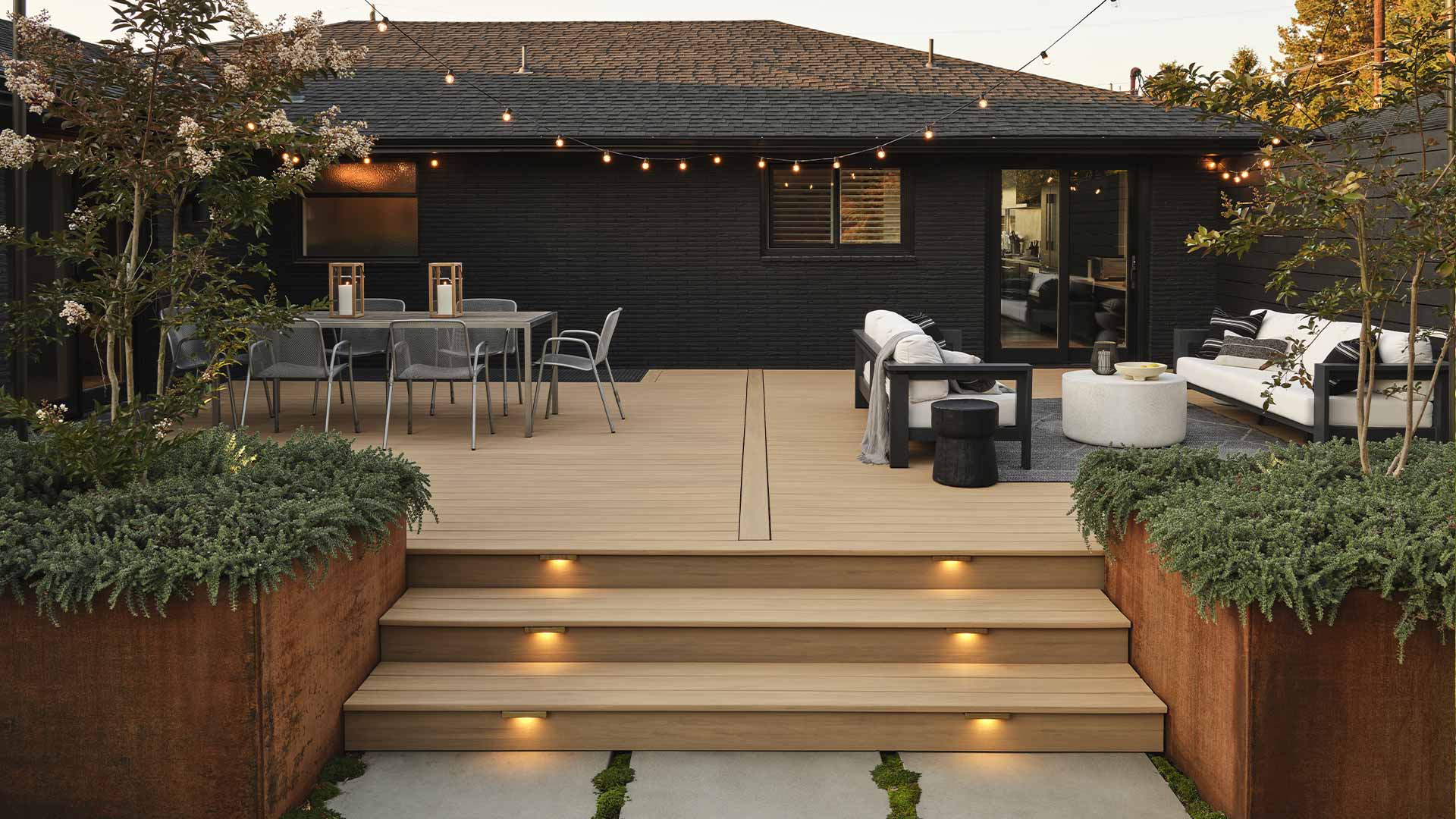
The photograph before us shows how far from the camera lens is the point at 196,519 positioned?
3.97m

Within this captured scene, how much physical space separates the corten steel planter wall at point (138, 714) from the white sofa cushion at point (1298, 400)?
5.37 m

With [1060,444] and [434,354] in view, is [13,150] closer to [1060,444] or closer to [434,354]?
[434,354]

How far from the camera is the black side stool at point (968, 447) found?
647cm

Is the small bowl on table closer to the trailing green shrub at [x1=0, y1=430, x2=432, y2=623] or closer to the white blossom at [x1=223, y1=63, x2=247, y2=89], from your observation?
the trailing green shrub at [x1=0, y1=430, x2=432, y2=623]

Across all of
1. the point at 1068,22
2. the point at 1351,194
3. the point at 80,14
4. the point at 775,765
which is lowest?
the point at 775,765

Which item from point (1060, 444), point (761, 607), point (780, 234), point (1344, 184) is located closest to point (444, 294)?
point (1060, 444)

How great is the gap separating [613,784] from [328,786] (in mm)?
888

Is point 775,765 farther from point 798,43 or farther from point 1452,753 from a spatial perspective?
point 798,43

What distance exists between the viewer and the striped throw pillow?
9562mm

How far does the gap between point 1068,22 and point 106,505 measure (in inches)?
741

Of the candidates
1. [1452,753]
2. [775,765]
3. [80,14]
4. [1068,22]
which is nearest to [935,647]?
[775,765]

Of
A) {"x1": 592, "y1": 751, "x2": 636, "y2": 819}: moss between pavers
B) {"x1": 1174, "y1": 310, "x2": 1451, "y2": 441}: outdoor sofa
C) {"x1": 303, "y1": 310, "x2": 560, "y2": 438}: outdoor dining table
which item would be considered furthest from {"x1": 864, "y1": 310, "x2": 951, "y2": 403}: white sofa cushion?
{"x1": 592, "y1": 751, "x2": 636, "y2": 819}: moss between pavers

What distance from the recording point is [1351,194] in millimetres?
3867

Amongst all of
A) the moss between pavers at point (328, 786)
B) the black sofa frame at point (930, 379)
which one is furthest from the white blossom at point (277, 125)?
the black sofa frame at point (930, 379)
